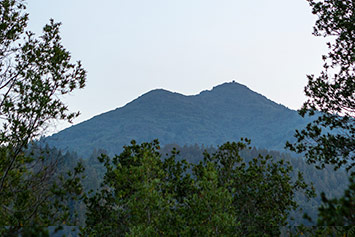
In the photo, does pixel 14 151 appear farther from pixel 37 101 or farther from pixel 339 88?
pixel 339 88

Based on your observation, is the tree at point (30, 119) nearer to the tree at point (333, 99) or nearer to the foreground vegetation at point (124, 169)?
the foreground vegetation at point (124, 169)

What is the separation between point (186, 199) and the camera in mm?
10125

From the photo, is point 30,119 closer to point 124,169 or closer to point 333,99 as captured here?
point 124,169

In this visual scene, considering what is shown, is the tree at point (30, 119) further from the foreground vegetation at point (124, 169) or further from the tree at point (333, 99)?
the tree at point (333, 99)

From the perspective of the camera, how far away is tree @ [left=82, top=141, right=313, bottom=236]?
32.2 ft

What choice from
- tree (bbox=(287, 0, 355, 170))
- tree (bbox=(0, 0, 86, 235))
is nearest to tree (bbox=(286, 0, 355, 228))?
tree (bbox=(287, 0, 355, 170))

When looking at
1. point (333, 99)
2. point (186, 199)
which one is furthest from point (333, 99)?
point (186, 199)

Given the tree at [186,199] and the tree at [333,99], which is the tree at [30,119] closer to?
the tree at [186,199]

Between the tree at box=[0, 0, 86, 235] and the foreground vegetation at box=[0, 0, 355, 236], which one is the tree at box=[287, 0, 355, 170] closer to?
the foreground vegetation at box=[0, 0, 355, 236]

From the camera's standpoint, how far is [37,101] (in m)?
9.55

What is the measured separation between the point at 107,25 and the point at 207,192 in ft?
91.4

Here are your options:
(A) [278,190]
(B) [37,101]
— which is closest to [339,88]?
(A) [278,190]

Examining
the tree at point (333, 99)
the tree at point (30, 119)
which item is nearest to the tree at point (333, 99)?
the tree at point (333, 99)

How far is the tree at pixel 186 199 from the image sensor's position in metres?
9.82
